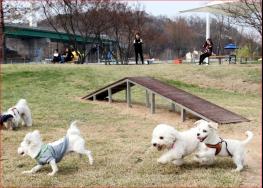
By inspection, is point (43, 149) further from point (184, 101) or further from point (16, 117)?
point (184, 101)

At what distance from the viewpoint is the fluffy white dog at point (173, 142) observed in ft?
17.6

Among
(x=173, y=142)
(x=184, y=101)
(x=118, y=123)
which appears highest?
(x=184, y=101)

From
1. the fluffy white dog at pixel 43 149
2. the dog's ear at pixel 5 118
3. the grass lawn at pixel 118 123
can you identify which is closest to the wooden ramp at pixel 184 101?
the grass lawn at pixel 118 123

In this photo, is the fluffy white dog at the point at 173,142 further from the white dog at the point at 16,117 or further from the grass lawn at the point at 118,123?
the white dog at the point at 16,117

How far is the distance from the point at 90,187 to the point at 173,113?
5630mm

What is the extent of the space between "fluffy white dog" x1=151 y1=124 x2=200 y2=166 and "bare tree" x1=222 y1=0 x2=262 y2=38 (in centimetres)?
1156

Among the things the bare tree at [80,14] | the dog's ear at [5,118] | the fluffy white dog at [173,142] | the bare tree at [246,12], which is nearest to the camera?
the fluffy white dog at [173,142]

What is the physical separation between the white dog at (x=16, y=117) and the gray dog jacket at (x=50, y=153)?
10.2ft

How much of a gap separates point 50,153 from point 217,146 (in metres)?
1.97

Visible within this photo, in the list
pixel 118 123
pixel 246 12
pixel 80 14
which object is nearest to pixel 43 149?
pixel 118 123

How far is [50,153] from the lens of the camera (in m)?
5.56

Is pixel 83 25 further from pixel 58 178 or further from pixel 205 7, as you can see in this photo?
pixel 58 178

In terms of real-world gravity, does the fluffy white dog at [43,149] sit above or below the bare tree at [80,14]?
below

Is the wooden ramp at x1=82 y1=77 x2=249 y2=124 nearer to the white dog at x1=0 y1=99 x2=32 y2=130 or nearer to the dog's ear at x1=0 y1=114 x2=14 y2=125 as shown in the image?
the white dog at x1=0 y1=99 x2=32 y2=130
